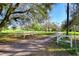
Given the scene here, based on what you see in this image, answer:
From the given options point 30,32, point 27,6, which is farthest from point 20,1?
point 30,32

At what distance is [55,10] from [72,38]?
347 mm

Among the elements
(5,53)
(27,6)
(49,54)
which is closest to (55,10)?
(27,6)

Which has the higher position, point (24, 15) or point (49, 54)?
point (24, 15)

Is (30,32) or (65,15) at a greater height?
(65,15)

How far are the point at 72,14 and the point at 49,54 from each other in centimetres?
49

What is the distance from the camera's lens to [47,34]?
2814mm

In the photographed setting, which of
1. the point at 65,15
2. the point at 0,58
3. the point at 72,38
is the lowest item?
the point at 0,58

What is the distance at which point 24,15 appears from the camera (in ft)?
9.25

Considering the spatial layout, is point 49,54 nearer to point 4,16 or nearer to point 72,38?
point 72,38

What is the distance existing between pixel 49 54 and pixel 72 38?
0.30 meters

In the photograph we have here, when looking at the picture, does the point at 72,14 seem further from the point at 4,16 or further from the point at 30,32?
the point at 4,16

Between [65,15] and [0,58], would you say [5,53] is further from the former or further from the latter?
[65,15]

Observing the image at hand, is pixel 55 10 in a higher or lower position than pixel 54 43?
higher

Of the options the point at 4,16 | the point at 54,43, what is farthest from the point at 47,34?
the point at 4,16
